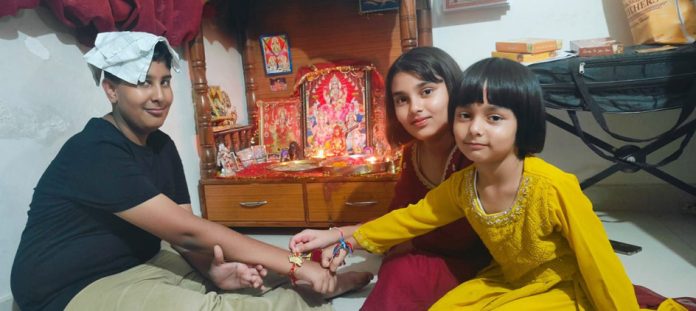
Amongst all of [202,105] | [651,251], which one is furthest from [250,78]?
[651,251]

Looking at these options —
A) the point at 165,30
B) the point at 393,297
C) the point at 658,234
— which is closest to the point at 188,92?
the point at 165,30

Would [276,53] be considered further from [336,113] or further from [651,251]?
[651,251]

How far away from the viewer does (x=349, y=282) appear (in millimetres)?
1304

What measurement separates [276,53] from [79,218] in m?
1.47

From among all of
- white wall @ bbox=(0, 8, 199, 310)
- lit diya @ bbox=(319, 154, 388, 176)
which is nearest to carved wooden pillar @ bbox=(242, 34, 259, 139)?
lit diya @ bbox=(319, 154, 388, 176)

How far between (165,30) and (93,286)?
106cm

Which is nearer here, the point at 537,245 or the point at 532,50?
the point at 537,245

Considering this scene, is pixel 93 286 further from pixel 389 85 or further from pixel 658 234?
pixel 658 234

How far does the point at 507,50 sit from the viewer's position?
5.68 feet

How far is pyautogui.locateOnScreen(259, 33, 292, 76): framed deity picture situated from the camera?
89.5 inches

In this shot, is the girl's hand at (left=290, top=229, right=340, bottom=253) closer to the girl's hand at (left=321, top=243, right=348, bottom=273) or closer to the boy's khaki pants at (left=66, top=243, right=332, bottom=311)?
the girl's hand at (left=321, top=243, right=348, bottom=273)

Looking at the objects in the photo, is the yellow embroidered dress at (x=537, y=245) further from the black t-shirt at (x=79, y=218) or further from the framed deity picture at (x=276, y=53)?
the framed deity picture at (x=276, y=53)

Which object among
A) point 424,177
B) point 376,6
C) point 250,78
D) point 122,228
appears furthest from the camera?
point 250,78

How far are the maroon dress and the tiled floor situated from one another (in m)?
0.20
